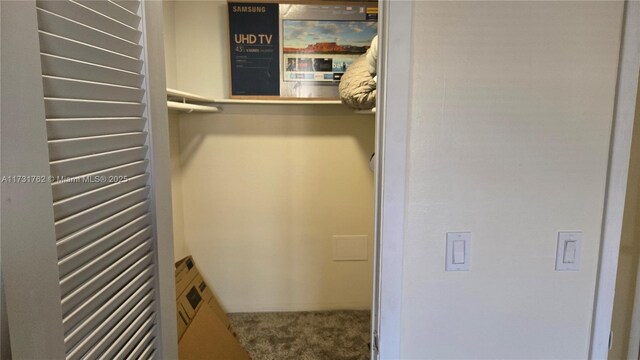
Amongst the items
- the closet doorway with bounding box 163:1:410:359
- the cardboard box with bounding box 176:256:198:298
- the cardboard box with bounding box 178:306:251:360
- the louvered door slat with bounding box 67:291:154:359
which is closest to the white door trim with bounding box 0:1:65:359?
the louvered door slat with bounding box 67:291:154:359

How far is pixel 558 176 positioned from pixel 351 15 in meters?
1.89

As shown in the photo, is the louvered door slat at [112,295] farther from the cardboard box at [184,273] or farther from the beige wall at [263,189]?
the beige wall at [263,189]

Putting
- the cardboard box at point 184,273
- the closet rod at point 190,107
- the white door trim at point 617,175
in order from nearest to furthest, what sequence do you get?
the white door trim at point 617,175 → the closet rod at point 190,107 → the cardboard box at point 184,273

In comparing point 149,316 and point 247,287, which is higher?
point 149,316

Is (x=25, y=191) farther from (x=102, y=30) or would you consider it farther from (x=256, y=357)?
(x=256, y=357)

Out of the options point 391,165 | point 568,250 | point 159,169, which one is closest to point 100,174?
point 159,169

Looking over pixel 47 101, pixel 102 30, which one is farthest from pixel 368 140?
pixel 47 101

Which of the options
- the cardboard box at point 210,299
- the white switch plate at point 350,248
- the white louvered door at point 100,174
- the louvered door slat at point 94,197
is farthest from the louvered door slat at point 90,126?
the white switch plate at point 350,248

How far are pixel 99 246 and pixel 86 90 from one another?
359 mm

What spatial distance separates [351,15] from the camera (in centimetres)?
250

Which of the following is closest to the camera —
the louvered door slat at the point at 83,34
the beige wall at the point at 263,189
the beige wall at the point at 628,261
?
the louvered door slat at the point at 83,34

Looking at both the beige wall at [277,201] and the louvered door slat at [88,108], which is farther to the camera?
the beige wall at [277,201]

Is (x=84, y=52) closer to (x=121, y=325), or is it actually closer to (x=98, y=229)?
(x=98, y=229)

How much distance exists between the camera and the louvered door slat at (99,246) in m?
0.79
